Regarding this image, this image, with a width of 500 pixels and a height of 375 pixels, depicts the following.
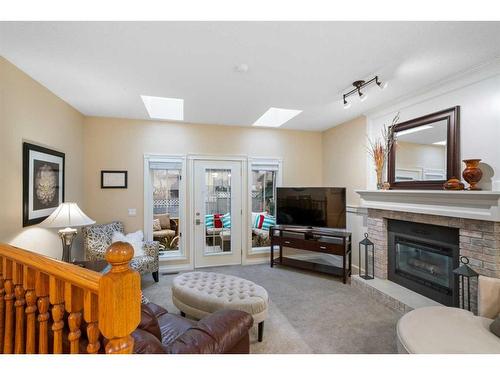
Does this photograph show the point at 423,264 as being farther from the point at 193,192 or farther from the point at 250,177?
the point at 193,192

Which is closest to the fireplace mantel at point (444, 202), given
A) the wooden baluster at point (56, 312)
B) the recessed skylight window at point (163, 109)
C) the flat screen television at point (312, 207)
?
the flat screen television at point (312, 207)

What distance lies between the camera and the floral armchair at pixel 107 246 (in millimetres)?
3225

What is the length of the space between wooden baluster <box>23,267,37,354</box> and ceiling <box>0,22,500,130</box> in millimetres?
1600

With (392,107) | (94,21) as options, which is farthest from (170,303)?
(392,107)

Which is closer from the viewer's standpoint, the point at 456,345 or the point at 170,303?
the point at 456,345

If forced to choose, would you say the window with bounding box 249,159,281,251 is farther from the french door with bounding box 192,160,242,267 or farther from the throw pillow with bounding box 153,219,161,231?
the throw pillow with bounding box 153,219,161,231

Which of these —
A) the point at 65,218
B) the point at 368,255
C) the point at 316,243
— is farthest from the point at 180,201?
the point at 368,255

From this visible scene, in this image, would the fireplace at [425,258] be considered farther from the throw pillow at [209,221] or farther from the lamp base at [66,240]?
the lamp base at [66,240]

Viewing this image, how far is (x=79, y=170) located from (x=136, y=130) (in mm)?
1025

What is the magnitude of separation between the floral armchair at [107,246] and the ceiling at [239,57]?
1748mm

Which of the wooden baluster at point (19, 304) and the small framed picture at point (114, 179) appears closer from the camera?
the wooden baluster at point (19, 304)

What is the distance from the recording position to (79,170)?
3602 mm

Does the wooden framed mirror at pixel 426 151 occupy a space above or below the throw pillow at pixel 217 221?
above
